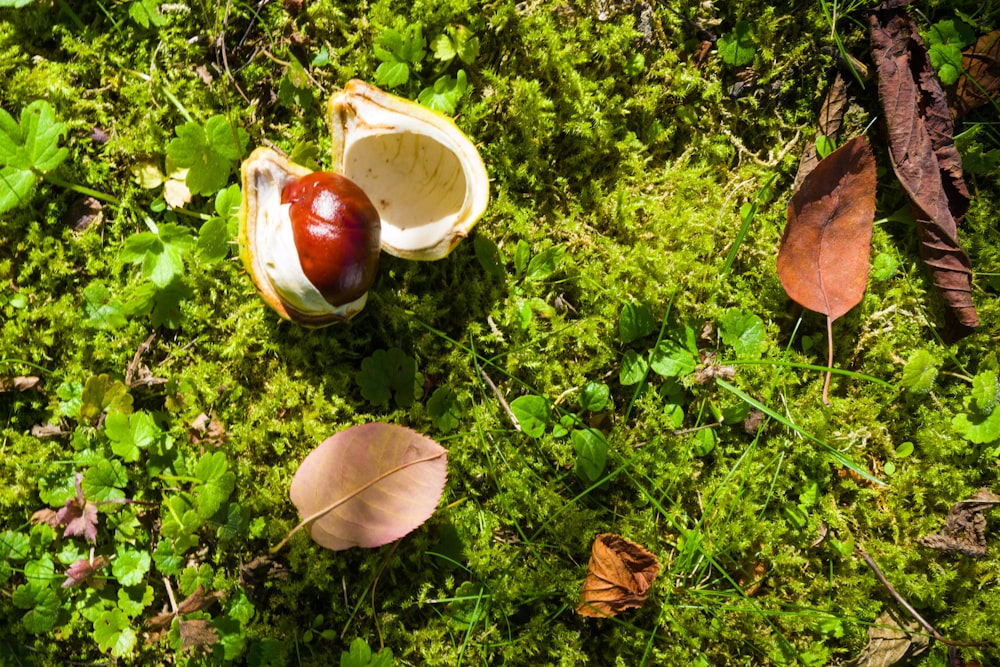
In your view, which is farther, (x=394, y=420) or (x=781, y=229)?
(x=781, y=229)

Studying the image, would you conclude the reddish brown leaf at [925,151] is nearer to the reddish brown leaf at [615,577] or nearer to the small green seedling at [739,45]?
the small green seedling at [739,45]

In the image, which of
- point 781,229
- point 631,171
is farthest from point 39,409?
point 781,229

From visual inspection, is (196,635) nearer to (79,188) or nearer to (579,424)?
(579,424)

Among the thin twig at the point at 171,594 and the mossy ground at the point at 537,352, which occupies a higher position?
the mossy ground at the point at 537,352

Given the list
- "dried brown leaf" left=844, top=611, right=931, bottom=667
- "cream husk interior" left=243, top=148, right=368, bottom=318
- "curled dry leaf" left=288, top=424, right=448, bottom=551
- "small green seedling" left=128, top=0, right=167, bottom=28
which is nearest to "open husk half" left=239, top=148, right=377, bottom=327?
"cream husk interior" left=243, top=148, right=368, bottom=318

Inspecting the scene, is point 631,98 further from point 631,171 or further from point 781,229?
point 781,229

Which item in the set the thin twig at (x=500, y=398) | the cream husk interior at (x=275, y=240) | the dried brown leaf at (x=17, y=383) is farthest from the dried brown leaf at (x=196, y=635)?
the thin twig at (x=500, y=398)

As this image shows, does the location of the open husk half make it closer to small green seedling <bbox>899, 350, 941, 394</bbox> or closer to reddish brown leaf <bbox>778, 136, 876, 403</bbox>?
reddish brown leaf <bbox>778, 136, 876, 403</bbox>
